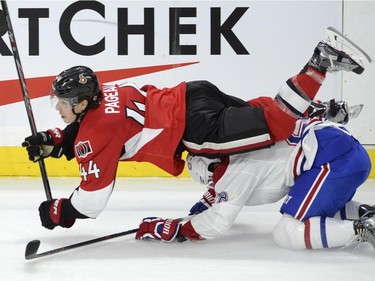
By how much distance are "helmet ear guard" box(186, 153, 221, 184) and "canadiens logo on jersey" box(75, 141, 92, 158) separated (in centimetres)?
45

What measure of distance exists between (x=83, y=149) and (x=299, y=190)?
29.2 inches

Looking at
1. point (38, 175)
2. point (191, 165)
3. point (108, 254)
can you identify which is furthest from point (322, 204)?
point (38, 175)

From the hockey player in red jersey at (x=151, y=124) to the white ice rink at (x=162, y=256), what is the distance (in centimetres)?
18

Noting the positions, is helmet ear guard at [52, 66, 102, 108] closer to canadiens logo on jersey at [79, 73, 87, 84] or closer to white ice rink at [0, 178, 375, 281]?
canadiens logo on jersey at [79, 73, 87, 84]

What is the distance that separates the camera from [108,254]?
2.40 m

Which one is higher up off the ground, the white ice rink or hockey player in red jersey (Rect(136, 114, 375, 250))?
hockey player in red jersey (Rect(136, 114, 375, 250))

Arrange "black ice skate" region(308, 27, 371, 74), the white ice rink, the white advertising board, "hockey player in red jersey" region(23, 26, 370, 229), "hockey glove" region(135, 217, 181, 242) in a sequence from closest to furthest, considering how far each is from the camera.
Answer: the white ice rink < "black ice skate" region(308, 27, 371, 74) < "hockey player in red jersey" region(23, 26, 370, 229) < "hockey glove" region(135, 217, 181, 242) < the white advertising board

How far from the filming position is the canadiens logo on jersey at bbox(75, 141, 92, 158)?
7.83 feet

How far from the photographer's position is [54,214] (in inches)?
97.1

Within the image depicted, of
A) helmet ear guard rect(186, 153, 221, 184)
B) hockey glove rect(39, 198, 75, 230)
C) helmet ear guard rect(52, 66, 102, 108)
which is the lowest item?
hockey glove rect(39, 198, 75, 230)

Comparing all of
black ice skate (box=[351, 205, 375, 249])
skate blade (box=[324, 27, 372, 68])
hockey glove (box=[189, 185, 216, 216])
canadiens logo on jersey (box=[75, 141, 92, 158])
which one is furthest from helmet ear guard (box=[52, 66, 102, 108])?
black ice skate (box=[351, 205, 375, 249])

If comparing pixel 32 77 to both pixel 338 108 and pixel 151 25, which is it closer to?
pixel 151 25

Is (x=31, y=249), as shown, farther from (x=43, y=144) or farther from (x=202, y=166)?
(x=202, y=166)

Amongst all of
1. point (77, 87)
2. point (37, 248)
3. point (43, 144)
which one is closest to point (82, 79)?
point (77, 87)
